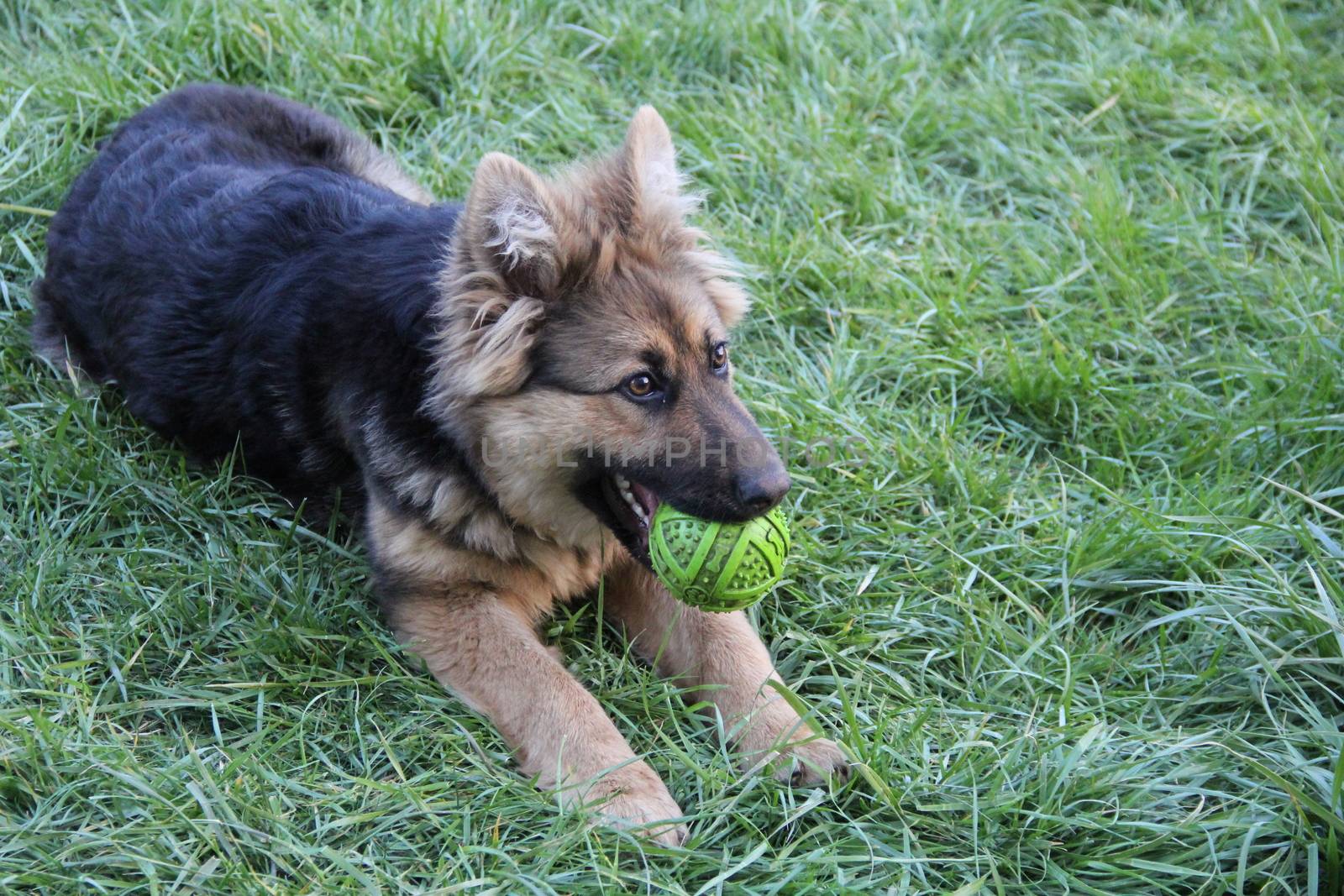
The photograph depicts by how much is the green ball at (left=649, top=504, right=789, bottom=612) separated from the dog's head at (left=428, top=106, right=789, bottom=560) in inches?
1.9

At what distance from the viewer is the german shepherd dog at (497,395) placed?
10.6 feet

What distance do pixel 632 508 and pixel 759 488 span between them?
19.7 inches

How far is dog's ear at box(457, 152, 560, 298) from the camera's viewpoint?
Result: 3160 mm

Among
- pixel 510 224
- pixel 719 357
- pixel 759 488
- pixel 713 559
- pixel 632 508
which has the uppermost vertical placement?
pixel 510 224

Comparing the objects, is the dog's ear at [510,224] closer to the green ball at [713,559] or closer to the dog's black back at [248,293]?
the dog's black back at [248,293]

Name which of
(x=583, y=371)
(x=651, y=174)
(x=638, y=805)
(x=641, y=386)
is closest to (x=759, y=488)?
(x=641, y=386)

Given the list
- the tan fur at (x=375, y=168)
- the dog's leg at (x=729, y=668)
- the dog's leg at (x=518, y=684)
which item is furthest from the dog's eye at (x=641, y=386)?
the tan fur at (x=375, y=168)

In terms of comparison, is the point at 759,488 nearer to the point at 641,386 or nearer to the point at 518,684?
the point at 641,386

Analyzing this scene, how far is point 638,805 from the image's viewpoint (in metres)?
3.04

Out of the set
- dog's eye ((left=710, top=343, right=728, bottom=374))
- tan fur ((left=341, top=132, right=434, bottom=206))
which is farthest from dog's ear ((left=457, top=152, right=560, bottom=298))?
tan fur ((left=341, top=132, right=434, bottom=206))

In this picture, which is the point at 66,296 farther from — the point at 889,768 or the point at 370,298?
the point at 889,768

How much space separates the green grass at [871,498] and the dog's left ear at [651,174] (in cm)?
112

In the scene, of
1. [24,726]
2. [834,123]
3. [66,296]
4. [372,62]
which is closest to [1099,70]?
[834,123]

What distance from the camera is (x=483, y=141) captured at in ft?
18.2
